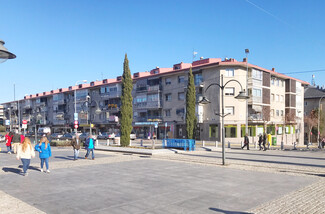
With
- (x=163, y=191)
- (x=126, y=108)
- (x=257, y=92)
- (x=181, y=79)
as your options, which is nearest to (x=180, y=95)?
(x=181, y=79)

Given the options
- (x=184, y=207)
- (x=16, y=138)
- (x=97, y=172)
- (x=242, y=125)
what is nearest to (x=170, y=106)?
(x=242, y=125)

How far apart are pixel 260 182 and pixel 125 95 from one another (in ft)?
70.0

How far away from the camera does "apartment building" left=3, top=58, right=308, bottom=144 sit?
140 feet

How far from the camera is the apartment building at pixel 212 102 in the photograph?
1682 inches

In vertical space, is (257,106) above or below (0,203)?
above

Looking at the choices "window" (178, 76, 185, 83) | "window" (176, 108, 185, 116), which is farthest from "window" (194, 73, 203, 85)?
Result: "window" (176, 108, 185, 116)

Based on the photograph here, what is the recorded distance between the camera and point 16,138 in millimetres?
19781

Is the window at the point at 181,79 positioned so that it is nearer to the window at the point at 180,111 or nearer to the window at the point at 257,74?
the window at the point at 180,111

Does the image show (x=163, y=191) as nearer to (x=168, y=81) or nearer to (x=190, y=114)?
(x=190, y=114)

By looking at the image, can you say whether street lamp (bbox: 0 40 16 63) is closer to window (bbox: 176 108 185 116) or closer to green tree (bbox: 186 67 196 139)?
green tree (bbox: 186 67 196 139)

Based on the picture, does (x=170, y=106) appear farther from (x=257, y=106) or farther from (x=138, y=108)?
(x=257, y=106)

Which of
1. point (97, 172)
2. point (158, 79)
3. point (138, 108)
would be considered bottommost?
point (97, 172)

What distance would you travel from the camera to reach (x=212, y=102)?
43750 millimetres

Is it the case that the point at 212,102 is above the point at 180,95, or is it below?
below
